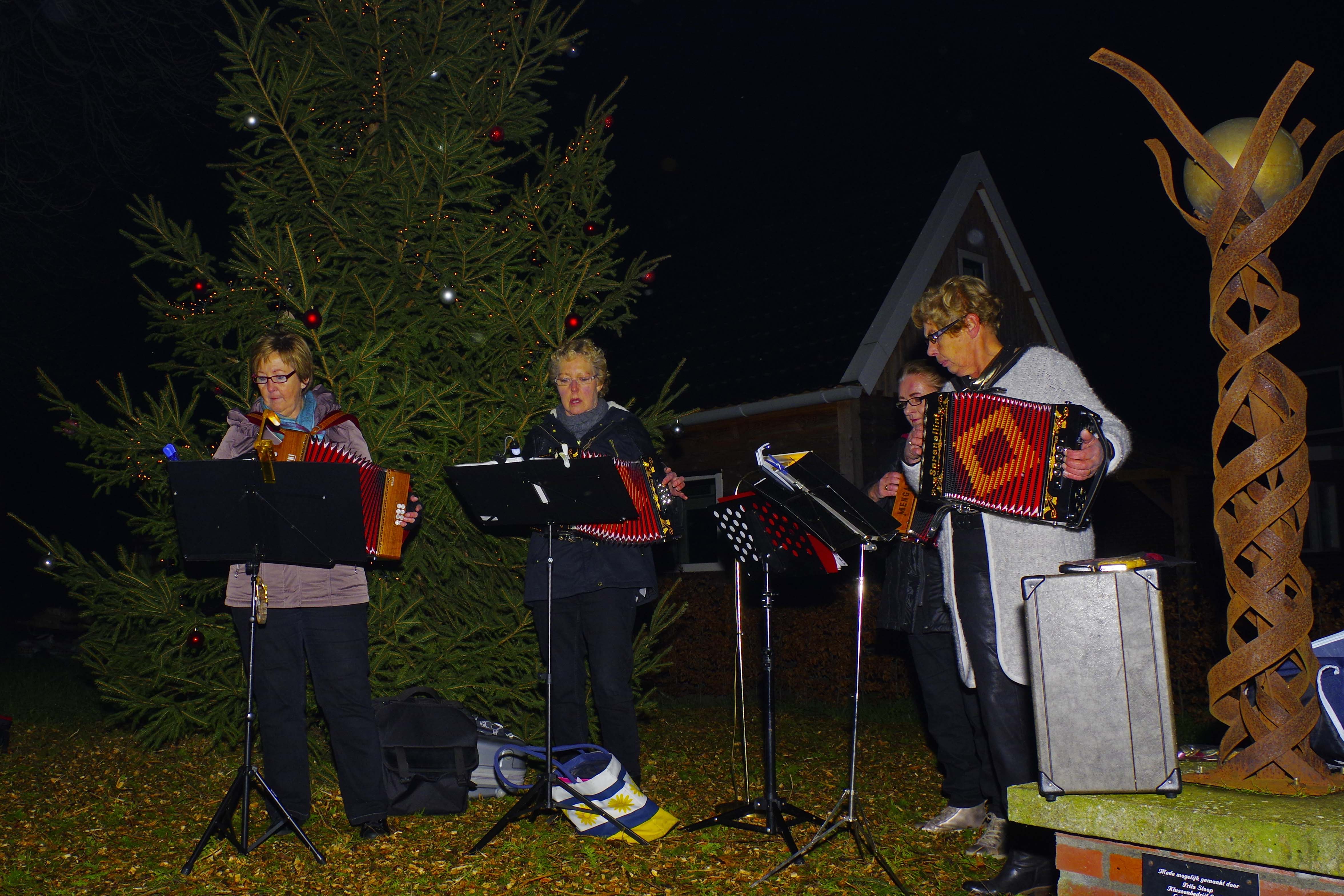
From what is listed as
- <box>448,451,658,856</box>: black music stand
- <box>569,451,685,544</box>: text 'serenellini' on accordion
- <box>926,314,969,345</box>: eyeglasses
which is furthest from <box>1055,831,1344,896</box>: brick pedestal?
<box>569,451,685,544</box>: text 'serenellini' on accordion

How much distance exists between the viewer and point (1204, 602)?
8812mm

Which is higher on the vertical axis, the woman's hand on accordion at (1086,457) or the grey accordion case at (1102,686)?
the woman's hand on accordion at (1086,457)

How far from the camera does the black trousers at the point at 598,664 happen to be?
15.8ft

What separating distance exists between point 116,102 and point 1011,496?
405 inches

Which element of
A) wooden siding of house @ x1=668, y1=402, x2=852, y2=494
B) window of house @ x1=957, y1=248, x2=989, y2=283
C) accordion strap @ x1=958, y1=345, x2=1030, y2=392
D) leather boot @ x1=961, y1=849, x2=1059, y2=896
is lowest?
leather boot @ x1=961, y1=849, x2=1059, y2=896

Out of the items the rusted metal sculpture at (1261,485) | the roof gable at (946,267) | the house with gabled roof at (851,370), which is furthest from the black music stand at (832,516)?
the roof gable at (946,267)

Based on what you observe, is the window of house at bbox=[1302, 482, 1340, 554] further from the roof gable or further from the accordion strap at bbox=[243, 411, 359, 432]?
the accordion strap at bbox=[243, 411, 359, 432]

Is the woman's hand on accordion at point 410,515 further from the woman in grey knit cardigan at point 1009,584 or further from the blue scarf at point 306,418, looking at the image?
the woman in grey knit cardigan at point 1009,584

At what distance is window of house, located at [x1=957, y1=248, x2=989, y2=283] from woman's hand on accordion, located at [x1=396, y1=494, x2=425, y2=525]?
10.5 m

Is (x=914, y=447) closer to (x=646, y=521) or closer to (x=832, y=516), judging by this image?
(x=832, y=516)

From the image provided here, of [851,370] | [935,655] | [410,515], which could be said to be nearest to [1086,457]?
[935,655]

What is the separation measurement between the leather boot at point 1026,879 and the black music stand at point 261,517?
260cm

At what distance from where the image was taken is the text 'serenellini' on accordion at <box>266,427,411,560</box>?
423 centimetres

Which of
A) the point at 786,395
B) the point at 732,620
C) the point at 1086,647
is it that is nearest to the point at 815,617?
the point at 732,620
